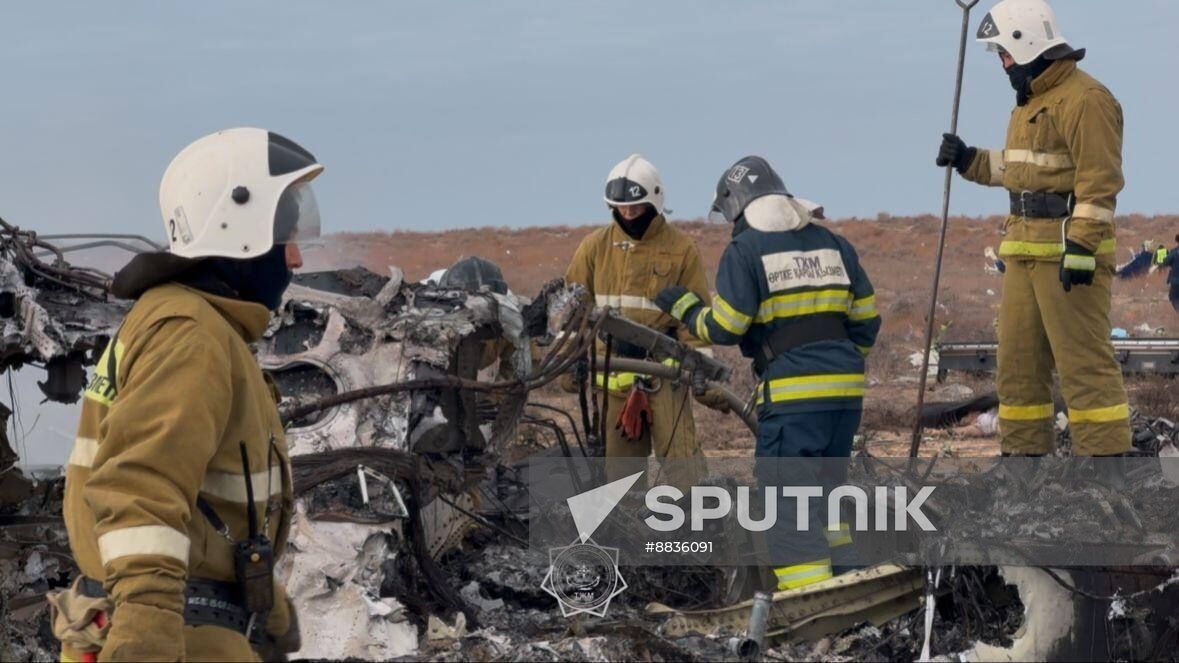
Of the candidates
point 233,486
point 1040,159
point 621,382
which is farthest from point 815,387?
point 233,486

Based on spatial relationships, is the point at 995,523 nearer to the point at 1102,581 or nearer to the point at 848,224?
the point at 1102,581

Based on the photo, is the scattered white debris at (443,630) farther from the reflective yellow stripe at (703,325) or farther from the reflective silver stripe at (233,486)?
the reflective silver stripe at (233,486)

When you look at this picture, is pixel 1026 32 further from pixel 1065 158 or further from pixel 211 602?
pixel 211 602

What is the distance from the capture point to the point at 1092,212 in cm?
701

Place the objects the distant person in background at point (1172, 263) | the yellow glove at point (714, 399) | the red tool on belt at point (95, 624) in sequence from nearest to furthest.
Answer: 1. the red tool on belt at point (95, 624)
2. the yellow glove at point (714, 399)
3. the distant person in background at point (1172, 263)

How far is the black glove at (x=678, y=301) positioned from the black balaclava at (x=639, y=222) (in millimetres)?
1723

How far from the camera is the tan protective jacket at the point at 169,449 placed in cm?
292

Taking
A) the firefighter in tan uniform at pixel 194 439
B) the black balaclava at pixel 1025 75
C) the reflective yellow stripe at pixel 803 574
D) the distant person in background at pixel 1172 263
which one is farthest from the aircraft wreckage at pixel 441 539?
the distant person in background at pixel 1172 263

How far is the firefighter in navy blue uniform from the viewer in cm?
660

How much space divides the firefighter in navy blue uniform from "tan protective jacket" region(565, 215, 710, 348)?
2.14m

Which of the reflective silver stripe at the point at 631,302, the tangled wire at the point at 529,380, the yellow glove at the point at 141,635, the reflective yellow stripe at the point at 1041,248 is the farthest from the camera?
the reflective silver stripe at the point at 631,302

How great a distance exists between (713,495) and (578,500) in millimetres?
740

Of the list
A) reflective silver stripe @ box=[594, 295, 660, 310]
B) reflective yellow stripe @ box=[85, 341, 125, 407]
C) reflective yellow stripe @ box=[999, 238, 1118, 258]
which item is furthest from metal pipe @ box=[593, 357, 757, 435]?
reflective yellow stripe @ box=[85, 341, 125, 407]

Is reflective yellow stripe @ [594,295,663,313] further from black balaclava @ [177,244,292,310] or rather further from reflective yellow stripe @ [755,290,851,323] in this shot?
black balaclava @ [177,244,292,310]
